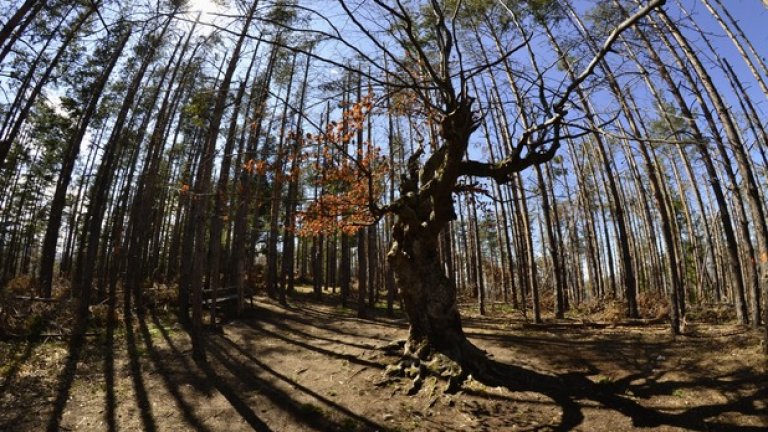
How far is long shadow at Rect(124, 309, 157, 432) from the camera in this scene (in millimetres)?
5738

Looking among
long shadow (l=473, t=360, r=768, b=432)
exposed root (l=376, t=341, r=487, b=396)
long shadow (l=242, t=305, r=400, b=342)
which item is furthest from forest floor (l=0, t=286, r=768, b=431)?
long shadow (l=242, t=305, r=400, b=342)

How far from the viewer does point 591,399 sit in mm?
5547

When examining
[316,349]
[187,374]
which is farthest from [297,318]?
[187,374]

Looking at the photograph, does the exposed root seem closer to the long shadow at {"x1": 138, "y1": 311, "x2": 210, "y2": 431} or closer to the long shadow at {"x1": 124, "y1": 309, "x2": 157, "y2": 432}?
the long shadow at {"x1": 138, "y1": 311, "x2": 210, "y2": 431}

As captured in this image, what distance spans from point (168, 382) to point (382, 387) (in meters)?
4.19

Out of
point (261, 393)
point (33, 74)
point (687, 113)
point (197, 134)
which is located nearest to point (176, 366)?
point (261, 393)

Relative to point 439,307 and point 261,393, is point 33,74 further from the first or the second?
point 439,307

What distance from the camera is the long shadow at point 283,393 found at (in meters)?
5.71

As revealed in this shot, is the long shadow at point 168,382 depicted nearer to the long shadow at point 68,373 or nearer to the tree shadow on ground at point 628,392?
the long shadow at point 68,373

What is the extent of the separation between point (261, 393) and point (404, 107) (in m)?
5.58

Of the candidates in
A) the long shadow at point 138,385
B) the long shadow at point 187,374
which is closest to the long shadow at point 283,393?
the long shadow at point 187,374

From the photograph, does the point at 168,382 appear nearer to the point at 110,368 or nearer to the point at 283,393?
the point at 110,368

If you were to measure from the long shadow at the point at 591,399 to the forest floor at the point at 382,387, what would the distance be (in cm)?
2

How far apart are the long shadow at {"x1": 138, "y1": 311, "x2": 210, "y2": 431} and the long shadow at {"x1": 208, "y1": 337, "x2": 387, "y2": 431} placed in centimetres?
113
